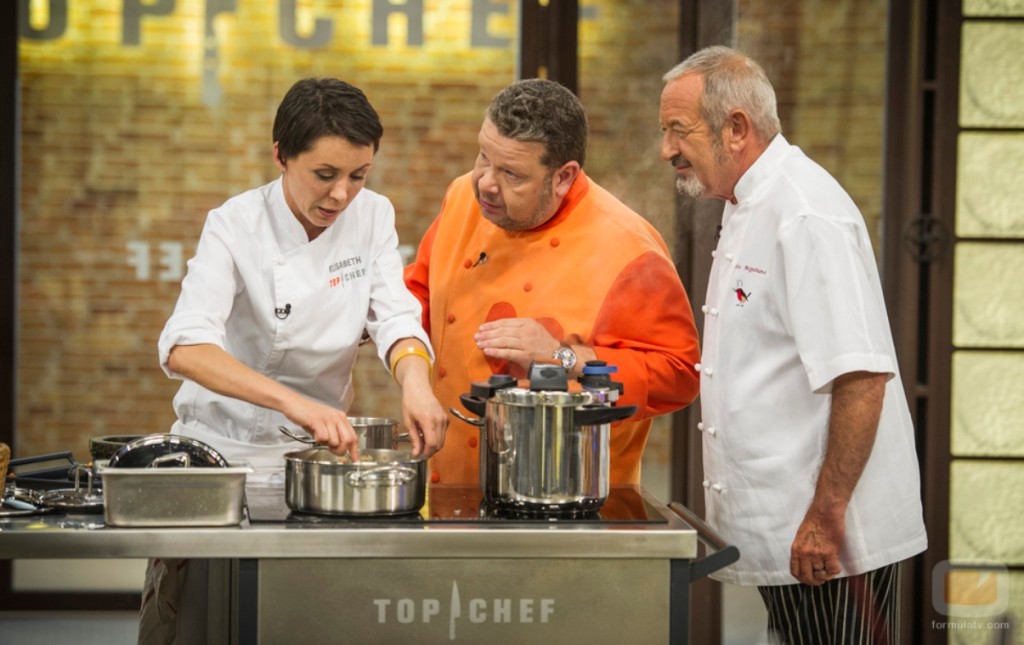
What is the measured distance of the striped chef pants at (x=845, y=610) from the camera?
221 centimetres

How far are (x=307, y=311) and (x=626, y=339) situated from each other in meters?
0.70

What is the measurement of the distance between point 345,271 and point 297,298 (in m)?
0.13

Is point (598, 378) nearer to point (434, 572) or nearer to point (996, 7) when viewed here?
point (434, 572)

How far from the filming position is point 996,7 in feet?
13.0

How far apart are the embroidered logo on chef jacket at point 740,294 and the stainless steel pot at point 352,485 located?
28.2 inches

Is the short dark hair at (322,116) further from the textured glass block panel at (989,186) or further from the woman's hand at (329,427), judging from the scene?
the textured glass block panel at (989,186)

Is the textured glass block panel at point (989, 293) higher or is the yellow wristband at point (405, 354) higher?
the textured glass block panel at point (989, 293)

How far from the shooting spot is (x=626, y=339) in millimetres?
2621

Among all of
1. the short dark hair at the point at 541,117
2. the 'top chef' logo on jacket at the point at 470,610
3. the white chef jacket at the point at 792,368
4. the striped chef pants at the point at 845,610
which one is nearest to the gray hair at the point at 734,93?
the white chef jacket at the point at 792,368

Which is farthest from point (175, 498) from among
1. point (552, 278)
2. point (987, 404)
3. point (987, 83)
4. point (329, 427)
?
point (987, 83)

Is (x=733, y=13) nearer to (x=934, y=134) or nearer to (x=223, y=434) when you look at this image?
(x=934, y=134)

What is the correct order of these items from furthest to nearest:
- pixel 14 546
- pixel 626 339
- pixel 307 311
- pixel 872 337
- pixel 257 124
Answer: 1. pixel 257 124
2. pixel 626 339
3. pixel 307 311
4. pixel 872 337
5. pixel 14 546

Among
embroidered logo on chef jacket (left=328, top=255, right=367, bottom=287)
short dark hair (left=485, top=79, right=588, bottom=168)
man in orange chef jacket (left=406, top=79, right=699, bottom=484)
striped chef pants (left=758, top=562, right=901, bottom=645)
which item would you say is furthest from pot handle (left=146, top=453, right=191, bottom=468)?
striped chef pants (left=758, top=562, right=901, bottom=645)

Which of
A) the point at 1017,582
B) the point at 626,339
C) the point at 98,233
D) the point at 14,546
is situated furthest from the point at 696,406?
the point at 14,546
